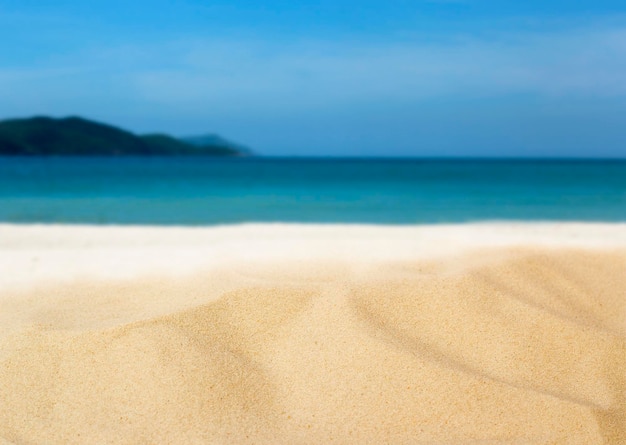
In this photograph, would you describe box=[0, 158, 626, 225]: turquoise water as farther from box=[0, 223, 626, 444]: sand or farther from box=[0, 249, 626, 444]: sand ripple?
box=[0, 249, 626, 444]: sand ripple

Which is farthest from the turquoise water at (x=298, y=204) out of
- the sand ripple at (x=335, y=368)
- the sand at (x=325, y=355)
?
the sand ripple at (x=335, y=368)

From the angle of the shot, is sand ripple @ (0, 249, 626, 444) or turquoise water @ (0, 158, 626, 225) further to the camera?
turquoise water @ (0, 158, 626, 225)

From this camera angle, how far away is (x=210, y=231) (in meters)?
9.26

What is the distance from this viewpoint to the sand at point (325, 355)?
98.7 inches

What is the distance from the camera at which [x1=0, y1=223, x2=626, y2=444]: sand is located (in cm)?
251

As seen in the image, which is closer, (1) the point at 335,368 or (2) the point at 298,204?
(1) the point at 335,368

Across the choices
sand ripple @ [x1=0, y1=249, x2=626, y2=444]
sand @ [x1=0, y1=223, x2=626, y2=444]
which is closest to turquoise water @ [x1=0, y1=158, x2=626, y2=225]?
sand @ [x1=0, y1=223, x2=626, y2=444]

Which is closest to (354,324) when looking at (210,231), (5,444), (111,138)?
(5,444)

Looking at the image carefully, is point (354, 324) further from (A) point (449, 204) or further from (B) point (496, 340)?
(A) point (449, 204)

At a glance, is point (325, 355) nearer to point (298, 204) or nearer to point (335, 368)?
point (335, 368)

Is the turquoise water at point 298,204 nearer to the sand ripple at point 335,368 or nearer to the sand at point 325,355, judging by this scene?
the sand at point 325,355

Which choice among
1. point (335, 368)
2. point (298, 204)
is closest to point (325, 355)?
point (335, 368)

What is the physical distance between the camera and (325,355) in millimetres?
2898

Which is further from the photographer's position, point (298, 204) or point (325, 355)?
point (298, 204)
